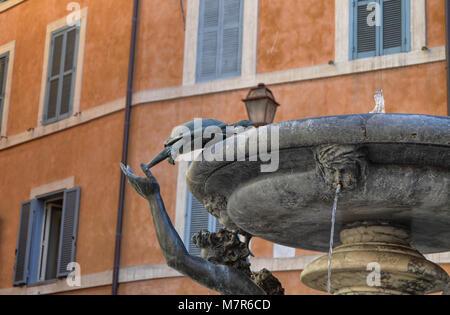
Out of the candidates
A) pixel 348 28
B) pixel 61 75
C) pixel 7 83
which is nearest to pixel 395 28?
pixel 348 28

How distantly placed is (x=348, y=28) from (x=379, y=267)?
863cm

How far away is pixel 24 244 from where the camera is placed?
14953mm

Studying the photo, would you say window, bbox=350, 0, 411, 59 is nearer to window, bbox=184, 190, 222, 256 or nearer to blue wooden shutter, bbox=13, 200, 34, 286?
window, bbox=184, 190, 222, 256

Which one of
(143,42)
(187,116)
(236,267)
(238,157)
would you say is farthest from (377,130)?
(143,42)

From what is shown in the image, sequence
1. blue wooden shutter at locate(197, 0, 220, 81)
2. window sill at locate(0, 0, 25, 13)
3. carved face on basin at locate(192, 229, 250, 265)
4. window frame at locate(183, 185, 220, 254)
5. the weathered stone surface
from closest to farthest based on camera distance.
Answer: the weathered stone surface → carved face on basin at locate(192, 229, 250, 265) → window frame at locate(183, 185, 220, 254) → blue wooden shutter at locate(197, 0, 220, 81) → window sill at locate(0, 0, 25, 13)

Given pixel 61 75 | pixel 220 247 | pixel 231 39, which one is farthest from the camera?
pixel 61 75

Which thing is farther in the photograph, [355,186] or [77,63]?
[77,63]

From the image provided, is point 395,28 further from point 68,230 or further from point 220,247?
point 220,247

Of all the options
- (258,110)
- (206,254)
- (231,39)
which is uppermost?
(231,39)

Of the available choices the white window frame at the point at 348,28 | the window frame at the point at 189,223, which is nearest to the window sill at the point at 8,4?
the window frame at the point at 189,223

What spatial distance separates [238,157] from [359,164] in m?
0.57

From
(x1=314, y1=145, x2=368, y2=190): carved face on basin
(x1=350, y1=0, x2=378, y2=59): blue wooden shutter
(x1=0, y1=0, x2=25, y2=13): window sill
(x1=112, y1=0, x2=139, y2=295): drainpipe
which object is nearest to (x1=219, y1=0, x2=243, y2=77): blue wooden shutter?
(x1=112, y1=0, x2=139, y2=295): drainpipe

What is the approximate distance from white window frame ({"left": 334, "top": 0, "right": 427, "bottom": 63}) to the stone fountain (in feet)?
24.2

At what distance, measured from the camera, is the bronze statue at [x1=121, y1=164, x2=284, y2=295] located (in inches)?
176
